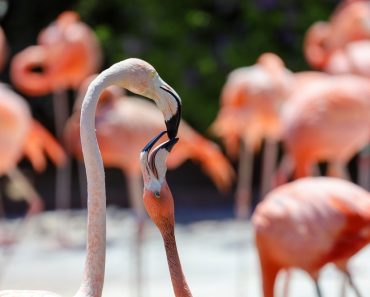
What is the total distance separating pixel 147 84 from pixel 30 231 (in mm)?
5368

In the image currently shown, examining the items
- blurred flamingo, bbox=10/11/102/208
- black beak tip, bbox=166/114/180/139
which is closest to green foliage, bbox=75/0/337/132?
blurred flamingo, bbox=10/11/102/208

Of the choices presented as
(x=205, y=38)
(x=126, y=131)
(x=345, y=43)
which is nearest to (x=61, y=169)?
(x=205, y=38)

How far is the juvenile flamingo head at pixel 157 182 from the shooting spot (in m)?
2.14

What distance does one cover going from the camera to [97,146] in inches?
89.0

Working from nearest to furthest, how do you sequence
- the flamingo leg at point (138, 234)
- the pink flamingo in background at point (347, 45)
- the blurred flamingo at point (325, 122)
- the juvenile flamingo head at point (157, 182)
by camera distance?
the juvenile flamingo head at point (157, 182)
the blurred flamingo at point (325, 122)
the flamingo leg at point (138, 234)
the pink flamingo in background at point (347, 45)

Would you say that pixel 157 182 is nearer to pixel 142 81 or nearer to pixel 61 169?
pixel 142 81

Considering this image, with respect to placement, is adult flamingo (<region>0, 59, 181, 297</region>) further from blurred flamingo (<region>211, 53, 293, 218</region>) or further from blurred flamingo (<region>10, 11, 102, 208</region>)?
blurred flamingo (<region>10, 11, 102, 208</region>)

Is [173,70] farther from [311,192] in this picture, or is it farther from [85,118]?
[85,118]

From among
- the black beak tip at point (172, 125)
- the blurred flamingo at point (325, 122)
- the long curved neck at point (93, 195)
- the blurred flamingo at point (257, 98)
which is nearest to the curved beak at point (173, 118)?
the black beak tip at point (172, 125)

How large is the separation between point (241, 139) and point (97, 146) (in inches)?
247

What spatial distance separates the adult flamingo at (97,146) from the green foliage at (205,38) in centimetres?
640

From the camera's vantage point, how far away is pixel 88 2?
29.9 ft

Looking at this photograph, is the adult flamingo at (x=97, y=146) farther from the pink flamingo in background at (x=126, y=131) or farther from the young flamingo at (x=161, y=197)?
the pink flamingo in background at (x=126, y=131)

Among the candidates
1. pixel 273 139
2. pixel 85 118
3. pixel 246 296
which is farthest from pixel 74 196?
pixel 85 118
